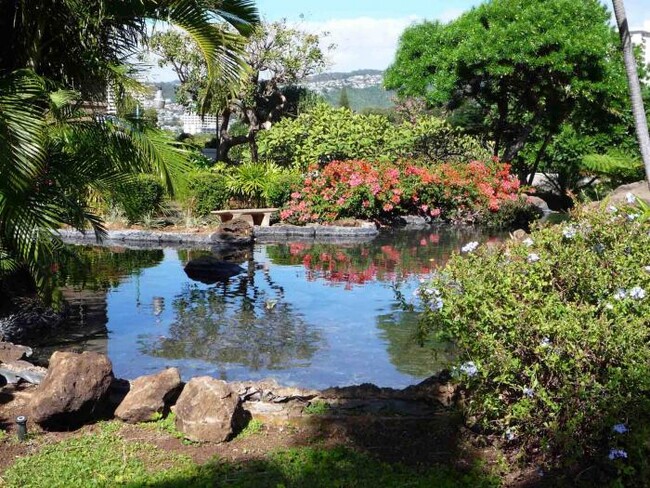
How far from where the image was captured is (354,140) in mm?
23266

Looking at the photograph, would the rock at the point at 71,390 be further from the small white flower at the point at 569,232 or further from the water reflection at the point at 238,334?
the small white flower at the point at 569,232

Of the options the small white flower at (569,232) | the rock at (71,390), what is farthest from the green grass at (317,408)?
the small white flower at (569,232)

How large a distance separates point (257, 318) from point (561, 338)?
5.57 meters

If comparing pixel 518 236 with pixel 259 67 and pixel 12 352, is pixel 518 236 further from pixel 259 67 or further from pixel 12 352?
pixel 259 67

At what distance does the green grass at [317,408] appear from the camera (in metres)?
5.50

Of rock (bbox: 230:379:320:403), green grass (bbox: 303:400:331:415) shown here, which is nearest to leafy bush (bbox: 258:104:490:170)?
rock (bbox: 230:379:320:403)

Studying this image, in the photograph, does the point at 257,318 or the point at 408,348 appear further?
the point at 257,318

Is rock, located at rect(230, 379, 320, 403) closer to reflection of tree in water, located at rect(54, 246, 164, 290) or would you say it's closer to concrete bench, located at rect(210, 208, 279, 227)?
reflection of tree in water, located at rect(54, 246, 164, 290)

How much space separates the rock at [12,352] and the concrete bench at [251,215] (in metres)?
11.2

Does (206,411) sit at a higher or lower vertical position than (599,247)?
lower

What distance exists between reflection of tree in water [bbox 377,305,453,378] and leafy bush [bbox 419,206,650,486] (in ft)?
5.13

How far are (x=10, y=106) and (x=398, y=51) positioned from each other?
832 inches

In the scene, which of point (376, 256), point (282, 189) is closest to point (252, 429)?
point (376, 256)

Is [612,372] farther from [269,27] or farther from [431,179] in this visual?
[269,27]
